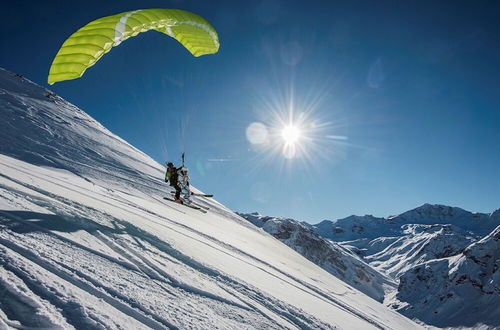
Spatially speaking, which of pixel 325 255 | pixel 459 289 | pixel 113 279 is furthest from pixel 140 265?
pixel 325 255

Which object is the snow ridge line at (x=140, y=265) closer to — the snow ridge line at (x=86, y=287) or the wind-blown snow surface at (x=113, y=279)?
the wind-blown snow surface at (x=113, y=279)

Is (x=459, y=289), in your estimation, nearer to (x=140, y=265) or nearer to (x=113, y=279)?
(x=140, y=265)

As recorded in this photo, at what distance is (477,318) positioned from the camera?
356 ft

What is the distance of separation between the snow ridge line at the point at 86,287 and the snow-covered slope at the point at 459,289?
129m

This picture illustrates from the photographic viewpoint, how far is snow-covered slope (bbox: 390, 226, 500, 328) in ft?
365

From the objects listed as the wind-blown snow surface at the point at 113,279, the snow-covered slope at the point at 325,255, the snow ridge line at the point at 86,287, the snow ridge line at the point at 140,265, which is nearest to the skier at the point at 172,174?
the wind-blown snow surface at the point at 113,279

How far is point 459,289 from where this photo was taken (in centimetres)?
12538

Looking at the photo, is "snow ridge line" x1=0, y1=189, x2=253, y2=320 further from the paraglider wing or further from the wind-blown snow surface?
the paraglider wing

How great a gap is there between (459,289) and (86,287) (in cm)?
15175

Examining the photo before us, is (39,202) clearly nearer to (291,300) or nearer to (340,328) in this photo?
(291,300)

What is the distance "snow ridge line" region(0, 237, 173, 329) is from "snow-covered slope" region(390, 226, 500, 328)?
128973 millimetres

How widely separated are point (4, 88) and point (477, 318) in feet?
441

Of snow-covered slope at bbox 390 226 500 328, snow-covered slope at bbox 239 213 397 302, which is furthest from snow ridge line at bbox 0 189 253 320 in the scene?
snow-covered slope at bbox 239 213 397 302

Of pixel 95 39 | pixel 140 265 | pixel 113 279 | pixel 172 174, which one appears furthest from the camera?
pixel 172 174
